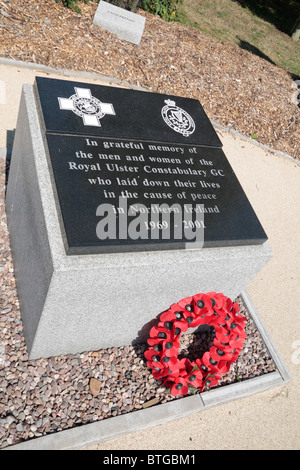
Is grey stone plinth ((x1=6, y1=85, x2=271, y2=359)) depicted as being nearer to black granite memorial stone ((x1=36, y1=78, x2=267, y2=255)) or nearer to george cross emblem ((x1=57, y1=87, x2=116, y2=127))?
black granite memorial stone ((x1=36, y1=78, x2=267, y2=255))

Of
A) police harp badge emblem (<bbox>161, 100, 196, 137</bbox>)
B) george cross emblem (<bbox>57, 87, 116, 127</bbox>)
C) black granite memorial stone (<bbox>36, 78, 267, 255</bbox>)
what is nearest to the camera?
black granite memorial stone (<bbox>36, 78, 267, 255</bbox>)

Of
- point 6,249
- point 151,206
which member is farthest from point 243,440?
point 6,249

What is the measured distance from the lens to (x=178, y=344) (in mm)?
3314

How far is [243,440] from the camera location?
339cm

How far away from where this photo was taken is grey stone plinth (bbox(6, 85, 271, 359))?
8.87ft

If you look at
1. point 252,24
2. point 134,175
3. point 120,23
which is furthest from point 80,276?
point 252,24

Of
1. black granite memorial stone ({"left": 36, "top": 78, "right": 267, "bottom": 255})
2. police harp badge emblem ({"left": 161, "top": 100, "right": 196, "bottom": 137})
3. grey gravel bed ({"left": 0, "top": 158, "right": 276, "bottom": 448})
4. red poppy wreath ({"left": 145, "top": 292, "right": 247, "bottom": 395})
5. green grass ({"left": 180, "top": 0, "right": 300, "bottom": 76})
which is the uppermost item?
green grass ({"left": 180, "top": 0, "right": 300, "bottom": 76})

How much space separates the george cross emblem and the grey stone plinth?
0.96 ft

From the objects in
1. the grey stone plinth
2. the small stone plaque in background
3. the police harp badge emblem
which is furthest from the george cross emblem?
the small stone plaque in background

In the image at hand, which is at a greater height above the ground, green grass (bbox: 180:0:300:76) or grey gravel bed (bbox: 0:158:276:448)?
green grass (bbox: 180:0:300:76)

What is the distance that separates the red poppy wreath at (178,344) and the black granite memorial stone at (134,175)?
2.12 feet

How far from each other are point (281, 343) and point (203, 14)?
10.6 metres

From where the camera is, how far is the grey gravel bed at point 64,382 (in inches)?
117

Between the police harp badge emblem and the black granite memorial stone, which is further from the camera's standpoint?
the police harp badge emblem
